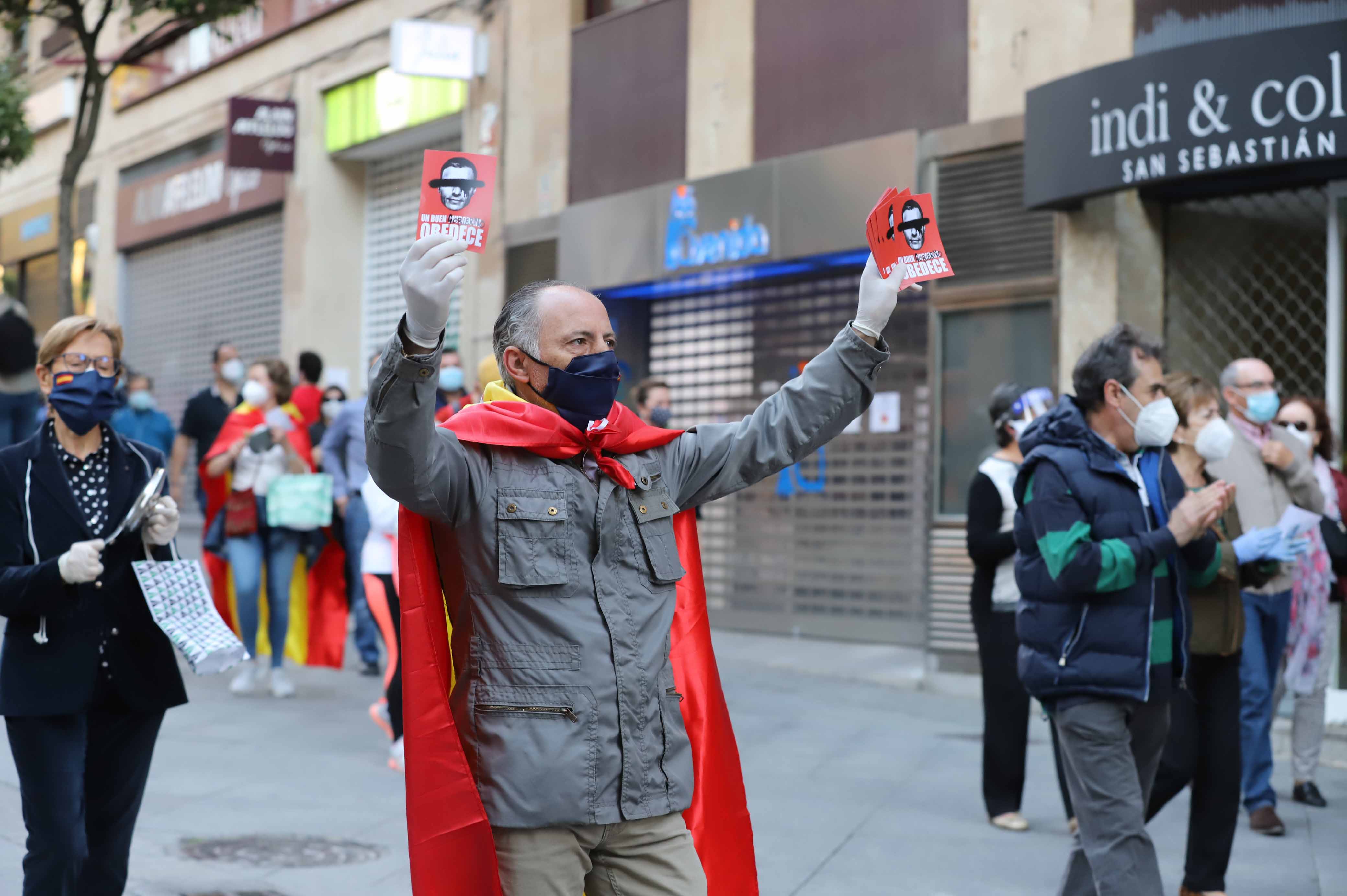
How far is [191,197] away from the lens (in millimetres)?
20672

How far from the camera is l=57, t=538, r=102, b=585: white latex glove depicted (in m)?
3.62

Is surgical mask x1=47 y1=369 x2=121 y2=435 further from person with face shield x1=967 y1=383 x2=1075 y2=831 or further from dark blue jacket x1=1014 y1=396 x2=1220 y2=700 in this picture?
person with face shield x1=967 y1=383 x2=1075 y2=831

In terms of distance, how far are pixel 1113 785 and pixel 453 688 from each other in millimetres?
2124

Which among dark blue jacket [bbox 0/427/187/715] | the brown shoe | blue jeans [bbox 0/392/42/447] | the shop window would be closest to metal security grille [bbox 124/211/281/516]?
the shop window

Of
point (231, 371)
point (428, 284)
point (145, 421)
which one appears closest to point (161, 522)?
point (428, 284)

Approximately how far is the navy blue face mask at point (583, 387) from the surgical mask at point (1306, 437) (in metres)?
4.81

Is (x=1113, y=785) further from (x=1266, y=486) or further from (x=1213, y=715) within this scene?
(x=1266, y=486)

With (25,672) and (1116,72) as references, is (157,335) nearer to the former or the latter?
(1116,72)

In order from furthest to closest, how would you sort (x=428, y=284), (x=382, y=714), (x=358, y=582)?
(x=358, y=582) < (x=382, y=714) < (x=428, y=284)

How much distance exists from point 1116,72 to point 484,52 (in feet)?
26.2

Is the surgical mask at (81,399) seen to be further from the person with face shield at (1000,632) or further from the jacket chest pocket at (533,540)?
the person with face shield at (1000,632)

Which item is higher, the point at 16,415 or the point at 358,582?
the point at 16,415

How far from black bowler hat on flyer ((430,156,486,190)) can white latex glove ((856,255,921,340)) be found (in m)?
0.78

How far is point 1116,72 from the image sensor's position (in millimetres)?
8633
